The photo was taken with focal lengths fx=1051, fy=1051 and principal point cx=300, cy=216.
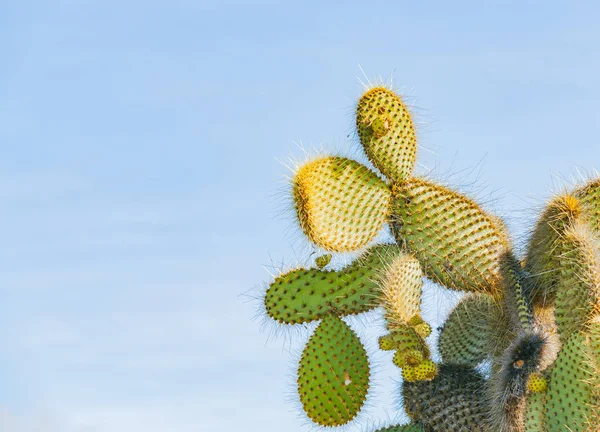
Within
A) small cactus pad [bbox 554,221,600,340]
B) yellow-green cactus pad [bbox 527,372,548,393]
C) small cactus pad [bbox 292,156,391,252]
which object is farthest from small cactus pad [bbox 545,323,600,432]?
small cactus pad [bbox 292,156,391,252]

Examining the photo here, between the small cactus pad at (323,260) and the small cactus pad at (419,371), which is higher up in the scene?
the small cactus pad at (323,260)

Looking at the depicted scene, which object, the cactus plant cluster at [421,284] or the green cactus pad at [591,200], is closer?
the cactus plant cluster at [421,284]

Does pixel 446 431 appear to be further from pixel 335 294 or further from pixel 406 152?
pixel 406 152

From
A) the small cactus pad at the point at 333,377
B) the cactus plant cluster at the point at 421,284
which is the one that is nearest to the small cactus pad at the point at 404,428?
the cactus plant cluster at the point at 421,284

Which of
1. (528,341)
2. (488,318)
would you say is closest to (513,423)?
(528,341)

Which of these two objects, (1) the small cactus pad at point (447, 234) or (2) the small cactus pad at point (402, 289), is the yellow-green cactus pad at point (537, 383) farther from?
(1) the small cactus pad at point (447, 234)

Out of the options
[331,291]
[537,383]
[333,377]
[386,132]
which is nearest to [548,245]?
[537,383]

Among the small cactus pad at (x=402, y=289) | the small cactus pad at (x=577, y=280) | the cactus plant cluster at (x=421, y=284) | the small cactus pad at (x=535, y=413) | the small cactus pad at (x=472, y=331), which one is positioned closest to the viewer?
the small cactus pad at (x=535, y=413)
